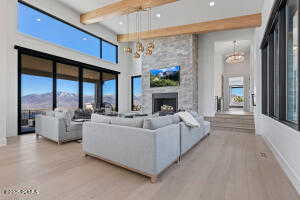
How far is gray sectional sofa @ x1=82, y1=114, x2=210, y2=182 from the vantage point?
206cm

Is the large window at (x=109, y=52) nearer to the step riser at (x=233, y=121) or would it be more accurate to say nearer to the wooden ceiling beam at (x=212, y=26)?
the wooden ceiling beam at (x=212, y=26)

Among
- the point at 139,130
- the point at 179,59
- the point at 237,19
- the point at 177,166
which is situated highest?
the point at 237,19

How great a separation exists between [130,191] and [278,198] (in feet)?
5.42

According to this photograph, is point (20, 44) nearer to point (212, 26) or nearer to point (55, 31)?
point (55, 31)

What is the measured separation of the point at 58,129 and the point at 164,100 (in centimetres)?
477

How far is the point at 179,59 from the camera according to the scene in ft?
23.0

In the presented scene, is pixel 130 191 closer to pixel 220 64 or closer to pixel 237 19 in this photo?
pixel 237 19

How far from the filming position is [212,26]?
5703mm

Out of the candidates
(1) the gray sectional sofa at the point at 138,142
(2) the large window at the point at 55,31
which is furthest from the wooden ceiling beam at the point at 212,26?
(1) the gray sectional sofa at the point at 138,142

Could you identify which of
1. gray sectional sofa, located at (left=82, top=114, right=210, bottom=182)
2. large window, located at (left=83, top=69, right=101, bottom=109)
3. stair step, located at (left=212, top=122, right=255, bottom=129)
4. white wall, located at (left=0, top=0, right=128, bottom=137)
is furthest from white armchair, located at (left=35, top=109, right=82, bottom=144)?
stair step, located at (left=212, top=122, right=255, bottom=129)

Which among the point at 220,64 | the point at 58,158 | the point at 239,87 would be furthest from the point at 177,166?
the point at 239,87

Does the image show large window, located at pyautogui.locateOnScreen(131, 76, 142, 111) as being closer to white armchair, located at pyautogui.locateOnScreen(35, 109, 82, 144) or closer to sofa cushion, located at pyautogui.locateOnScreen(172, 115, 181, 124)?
white armchair, located at pyautogui.locateOnScreen(35, 109, 82, 144)

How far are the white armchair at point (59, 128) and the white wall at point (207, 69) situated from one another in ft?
17.0

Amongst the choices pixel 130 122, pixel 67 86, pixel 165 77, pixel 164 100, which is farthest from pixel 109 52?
pixel 130 122
